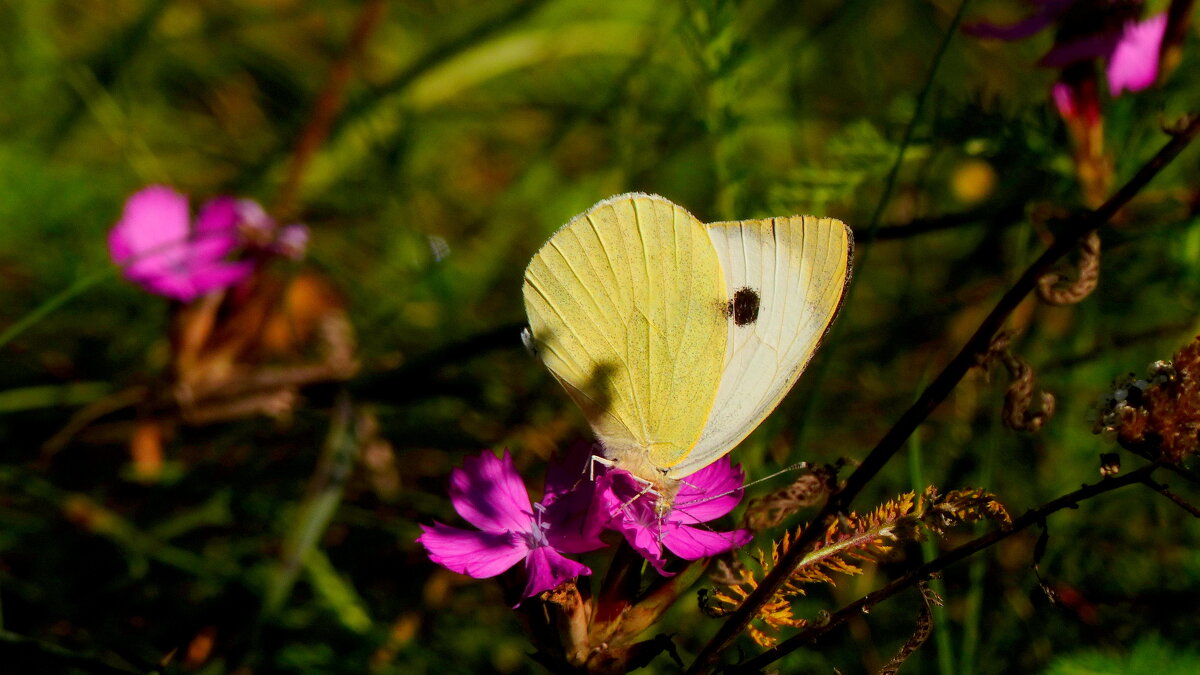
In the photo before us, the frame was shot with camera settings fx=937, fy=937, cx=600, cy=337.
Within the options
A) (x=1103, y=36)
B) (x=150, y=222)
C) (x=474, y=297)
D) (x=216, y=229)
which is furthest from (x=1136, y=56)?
(x=150, y=222)

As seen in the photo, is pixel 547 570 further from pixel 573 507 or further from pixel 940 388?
pixel 940 388

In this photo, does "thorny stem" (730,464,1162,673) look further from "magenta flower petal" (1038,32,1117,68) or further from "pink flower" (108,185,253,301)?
"pink flower" (108,185,253,301)

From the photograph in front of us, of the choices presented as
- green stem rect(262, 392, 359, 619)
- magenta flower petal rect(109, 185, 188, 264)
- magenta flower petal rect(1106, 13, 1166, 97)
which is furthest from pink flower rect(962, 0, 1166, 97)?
magenta flower petal rect(109, 185, 188, 264)

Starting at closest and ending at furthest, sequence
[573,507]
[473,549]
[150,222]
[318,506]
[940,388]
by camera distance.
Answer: [940,388] → [473,549] → [573,507] → [318,506] → [150,222]

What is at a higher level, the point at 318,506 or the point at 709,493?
the point at 709,493

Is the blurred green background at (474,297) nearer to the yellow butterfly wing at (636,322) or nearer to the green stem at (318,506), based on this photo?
the green stem at (318,506)
